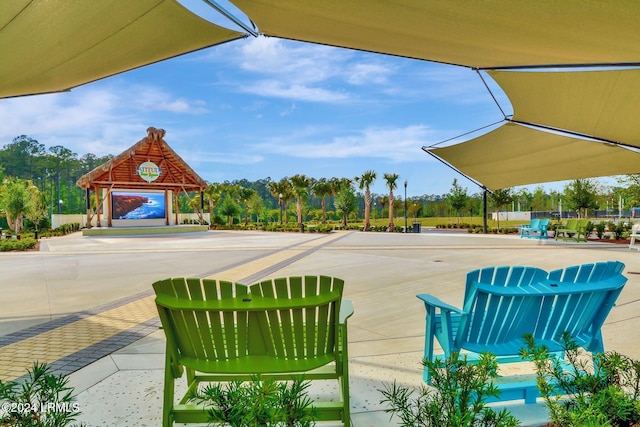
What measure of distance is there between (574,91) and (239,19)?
4.32m

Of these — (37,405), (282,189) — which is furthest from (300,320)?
(282,189)

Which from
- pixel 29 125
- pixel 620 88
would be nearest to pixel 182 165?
pixel 620 88

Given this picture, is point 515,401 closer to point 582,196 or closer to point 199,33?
point 199,33

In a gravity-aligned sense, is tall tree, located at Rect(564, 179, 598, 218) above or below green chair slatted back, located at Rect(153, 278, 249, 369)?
above

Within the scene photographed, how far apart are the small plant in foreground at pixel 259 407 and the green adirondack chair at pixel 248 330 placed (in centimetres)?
62

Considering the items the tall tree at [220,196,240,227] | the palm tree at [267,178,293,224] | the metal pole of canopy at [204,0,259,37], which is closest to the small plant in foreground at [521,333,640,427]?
the metal pole of canopy at [204,0,259,37]

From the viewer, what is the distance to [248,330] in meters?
1.98

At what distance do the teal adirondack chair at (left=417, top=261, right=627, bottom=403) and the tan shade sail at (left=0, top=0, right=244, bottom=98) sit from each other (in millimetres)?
3973

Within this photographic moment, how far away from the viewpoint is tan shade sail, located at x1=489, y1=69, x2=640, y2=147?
163 inches

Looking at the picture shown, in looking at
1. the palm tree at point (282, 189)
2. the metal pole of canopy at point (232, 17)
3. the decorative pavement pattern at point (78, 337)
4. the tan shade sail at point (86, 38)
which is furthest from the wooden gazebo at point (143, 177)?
the metal pole of canopy at point (232, 17)

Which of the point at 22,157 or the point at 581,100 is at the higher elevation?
the point at 22,157

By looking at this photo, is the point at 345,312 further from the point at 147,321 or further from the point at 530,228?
the point at 530,228

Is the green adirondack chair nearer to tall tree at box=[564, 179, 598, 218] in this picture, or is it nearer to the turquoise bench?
the turquoise bench

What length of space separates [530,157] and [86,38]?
8352 mm
